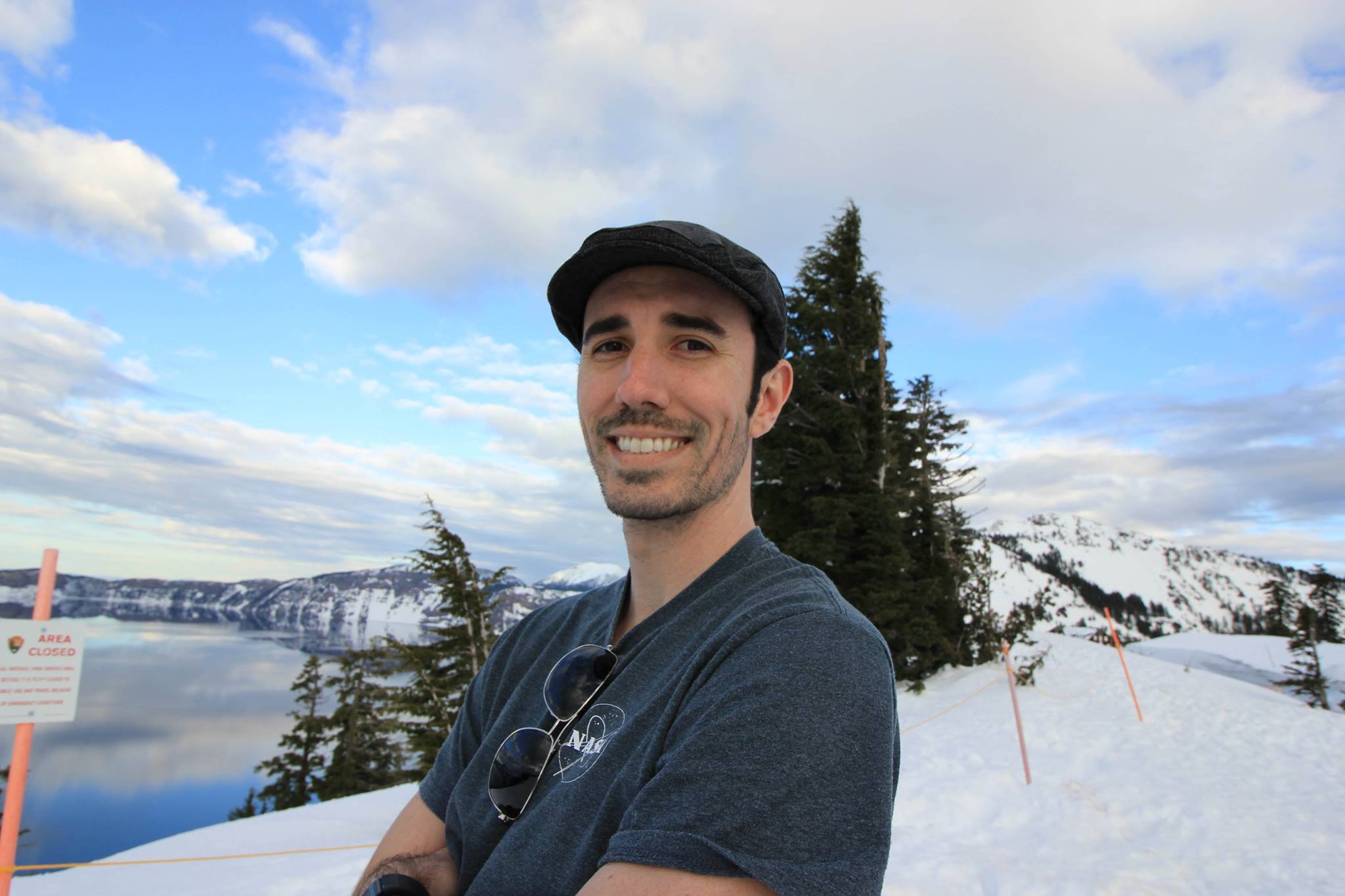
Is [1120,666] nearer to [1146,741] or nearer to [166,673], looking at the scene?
[1146,741]

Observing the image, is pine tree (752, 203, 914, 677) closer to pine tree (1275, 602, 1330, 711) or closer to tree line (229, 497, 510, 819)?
tree line (229, 497, 510, 819)

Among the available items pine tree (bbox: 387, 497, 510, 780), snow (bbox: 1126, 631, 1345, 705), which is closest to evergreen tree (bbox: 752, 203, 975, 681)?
pine tree (bbox: 387, 497, 510, 780)

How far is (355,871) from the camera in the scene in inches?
229

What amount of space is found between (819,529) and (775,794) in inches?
588

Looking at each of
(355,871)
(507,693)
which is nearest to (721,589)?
(507,693)

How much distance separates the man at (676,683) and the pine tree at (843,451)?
13.9 metres

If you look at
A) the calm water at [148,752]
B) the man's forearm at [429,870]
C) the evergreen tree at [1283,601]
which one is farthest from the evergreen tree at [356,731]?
the calm water at [148,752]

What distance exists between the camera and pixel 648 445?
1.50 metres

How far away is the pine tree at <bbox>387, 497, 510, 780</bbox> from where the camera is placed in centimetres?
1788

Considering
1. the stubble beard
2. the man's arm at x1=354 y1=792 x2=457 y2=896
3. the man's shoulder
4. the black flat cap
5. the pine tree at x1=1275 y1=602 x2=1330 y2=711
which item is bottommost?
the pine tree at x1=1275 y1=602 x2=1330 y2=711

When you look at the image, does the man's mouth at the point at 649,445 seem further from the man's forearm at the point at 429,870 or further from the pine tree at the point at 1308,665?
the pine tree at the point at 1308,665

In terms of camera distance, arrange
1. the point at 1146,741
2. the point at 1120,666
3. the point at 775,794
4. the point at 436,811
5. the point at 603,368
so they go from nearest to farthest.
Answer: the point at 775,794 → the point at 603,368 → the point at 436,811 → the point at 1146,741 → the point at 1120,666

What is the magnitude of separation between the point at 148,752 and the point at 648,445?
146449 millimetres

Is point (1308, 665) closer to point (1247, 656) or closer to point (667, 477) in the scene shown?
point (1247, 656)
